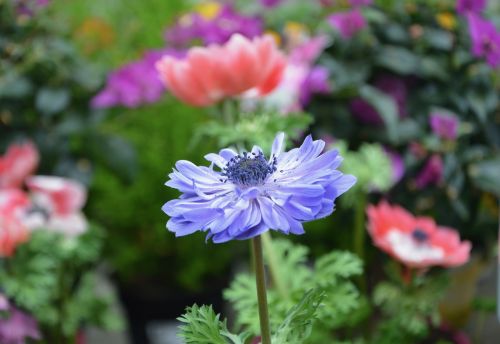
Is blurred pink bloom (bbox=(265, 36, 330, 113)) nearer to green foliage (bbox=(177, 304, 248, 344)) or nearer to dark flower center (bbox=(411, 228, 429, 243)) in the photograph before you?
dark flower center (bbox=(411, 228, 429, 243))

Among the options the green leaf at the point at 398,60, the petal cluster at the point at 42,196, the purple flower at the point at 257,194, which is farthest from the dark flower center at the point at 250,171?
the green leaf at the point at 398,60

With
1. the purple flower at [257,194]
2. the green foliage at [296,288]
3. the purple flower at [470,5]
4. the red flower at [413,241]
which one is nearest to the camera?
the purple flower at [257,194]

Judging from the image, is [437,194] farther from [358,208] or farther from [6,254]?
[6,254]

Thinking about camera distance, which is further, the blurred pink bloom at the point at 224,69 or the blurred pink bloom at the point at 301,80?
the blurred pink bloom at the point at 301,80

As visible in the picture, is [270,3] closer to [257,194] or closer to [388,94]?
[388,94]

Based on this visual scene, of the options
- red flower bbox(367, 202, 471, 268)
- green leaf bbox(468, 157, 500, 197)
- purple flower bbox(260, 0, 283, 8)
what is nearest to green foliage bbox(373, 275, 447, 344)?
red flower bbox(367, 202, 471, 268)

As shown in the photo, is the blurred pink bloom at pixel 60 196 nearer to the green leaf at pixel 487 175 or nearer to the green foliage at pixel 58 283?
the green foliage at pixel 58 283
